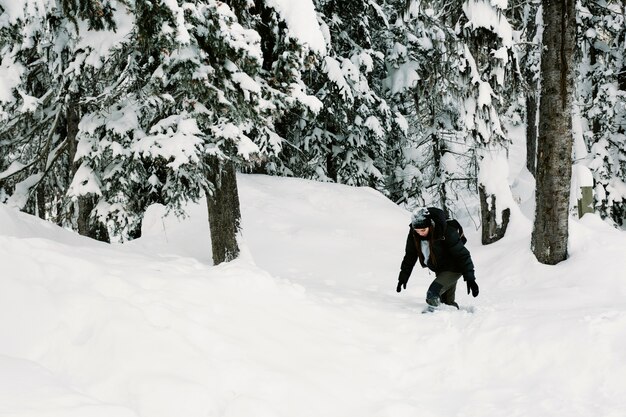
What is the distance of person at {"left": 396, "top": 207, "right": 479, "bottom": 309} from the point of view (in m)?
6.36

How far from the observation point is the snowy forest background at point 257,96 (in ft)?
22.7

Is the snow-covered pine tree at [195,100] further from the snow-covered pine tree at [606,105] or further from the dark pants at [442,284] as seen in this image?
the snow-covered pine tree at [606,105]

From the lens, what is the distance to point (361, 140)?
15805 millimetres

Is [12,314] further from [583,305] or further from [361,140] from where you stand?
[361,140]

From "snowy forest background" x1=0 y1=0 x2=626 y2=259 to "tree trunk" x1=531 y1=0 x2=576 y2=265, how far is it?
21.1 inches

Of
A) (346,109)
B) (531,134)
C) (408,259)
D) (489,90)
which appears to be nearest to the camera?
(408,259)

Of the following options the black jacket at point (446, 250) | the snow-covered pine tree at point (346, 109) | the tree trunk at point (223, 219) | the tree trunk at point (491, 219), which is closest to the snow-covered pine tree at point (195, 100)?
the tree trunk at point (223, 219)

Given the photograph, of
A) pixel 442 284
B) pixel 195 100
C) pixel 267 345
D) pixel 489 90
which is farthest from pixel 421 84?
pixel 267 345

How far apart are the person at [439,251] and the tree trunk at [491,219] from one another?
17.0ft

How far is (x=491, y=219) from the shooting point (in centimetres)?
1153

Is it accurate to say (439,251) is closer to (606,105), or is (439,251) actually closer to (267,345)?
(267,345)

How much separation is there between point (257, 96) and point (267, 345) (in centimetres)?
377

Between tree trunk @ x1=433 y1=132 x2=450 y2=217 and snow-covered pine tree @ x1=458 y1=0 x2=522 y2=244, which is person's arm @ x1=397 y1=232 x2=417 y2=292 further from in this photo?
tree trunk @ x1=433 y1=132 x2=450 y2=217

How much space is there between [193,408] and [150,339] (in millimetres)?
830
